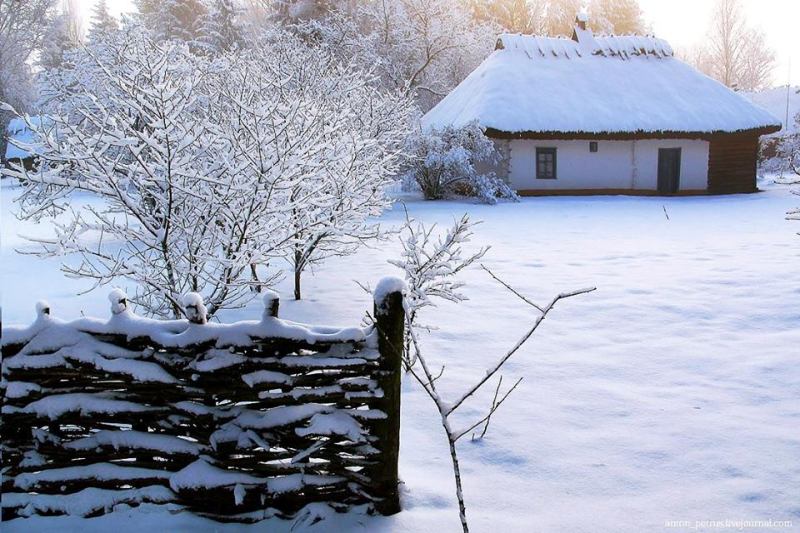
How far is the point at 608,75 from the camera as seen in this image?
26.3m

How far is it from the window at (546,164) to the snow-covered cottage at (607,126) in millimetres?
38

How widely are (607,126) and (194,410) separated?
2262 cm

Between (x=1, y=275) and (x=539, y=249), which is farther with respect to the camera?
(x=539, y=249)

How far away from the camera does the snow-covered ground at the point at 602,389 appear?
10.8 feet

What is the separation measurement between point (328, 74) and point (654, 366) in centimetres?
1295

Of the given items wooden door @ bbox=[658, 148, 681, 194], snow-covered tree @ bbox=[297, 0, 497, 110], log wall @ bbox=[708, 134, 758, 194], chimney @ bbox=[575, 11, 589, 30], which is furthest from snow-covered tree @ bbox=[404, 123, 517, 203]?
snow-covered tree @ bbox=[297, 0, 497, 110]

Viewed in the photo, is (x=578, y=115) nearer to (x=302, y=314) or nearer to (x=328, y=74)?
(x=328, y=74)

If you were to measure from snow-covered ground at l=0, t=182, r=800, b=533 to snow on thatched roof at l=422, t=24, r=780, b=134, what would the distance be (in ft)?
41.9

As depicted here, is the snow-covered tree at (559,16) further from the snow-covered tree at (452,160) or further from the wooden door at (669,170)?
the snow-covered tree at (452,160)

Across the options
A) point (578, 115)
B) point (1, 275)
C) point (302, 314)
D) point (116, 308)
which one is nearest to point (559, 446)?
point (116, 308)

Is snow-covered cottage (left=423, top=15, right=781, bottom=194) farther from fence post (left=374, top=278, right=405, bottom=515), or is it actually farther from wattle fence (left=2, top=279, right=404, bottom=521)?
wattle fence (left=2, top=279, right=404, bottom=521)

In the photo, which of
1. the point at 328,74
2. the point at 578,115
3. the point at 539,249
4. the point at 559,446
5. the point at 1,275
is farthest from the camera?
the point at 578,115

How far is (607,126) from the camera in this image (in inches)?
908

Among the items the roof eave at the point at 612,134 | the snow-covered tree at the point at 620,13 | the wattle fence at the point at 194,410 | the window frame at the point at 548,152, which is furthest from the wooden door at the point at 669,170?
the snow-covered tree at the point at 620,13
